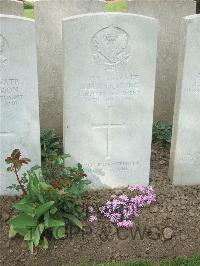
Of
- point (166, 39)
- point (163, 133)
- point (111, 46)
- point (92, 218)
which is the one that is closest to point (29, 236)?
point (92, 218)

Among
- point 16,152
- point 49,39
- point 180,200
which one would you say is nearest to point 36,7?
point 49,39

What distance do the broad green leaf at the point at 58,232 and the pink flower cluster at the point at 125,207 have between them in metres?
0.50

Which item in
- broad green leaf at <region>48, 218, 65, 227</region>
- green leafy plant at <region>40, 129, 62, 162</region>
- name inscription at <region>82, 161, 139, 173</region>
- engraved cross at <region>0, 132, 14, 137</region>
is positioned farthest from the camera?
green leafy plant at <region>40, 129, 62, 162</region>

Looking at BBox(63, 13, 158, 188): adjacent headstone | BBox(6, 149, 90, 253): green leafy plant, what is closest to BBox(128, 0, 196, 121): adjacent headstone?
BBox(63, 13, 158, 188): adjacent headstone

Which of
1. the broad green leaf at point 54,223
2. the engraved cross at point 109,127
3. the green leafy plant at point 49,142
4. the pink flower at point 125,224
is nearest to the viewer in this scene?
the broad green leaf at point 54,223

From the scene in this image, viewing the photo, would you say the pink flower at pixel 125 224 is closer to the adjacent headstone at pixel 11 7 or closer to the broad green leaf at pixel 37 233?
the broad green leaf at pixel 37 233

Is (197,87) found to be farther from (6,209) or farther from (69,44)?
(6,209)

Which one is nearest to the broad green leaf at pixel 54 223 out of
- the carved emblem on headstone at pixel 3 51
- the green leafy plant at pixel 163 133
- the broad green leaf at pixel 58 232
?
the broad green leaf at pixel 58 232

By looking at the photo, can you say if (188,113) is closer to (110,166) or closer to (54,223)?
(110,166)

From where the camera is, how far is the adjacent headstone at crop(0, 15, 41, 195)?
4039mm

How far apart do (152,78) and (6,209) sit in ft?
6.43

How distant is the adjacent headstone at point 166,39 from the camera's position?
5793 millimetres

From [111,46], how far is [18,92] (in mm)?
982

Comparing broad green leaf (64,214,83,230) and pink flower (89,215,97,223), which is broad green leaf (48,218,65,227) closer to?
broad green leaf (64,214,83,230)
